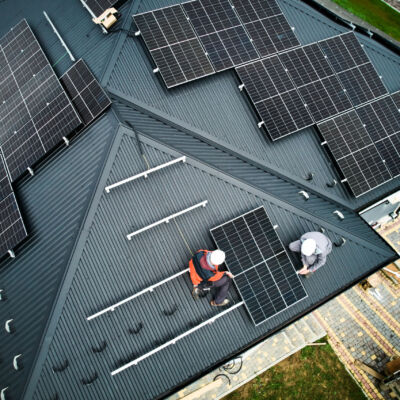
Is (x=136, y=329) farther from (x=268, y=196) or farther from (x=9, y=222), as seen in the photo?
(x=268, y=196)

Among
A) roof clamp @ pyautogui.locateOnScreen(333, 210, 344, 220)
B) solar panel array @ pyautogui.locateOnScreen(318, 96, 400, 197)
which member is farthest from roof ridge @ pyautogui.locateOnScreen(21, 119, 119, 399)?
solar panel array @ pyautogui.locateOnScreen(318, 96, 400, 197)

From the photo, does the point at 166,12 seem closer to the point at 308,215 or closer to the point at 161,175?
the point at 161,175

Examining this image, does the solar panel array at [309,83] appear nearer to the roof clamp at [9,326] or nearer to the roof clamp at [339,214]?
the roof clamp at [339,214]

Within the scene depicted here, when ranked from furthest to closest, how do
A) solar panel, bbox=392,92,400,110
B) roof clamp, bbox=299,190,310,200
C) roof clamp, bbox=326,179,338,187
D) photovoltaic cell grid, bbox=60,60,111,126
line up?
solar panel, bbox=392,92,400,110 → roof clamp, bbox=326,179,338,187 → roof clamp, bbox=299,190,310,200 → photovoltaic cell grid, bbox=60,60,111,126

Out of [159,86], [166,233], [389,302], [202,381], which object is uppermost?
[159,86]

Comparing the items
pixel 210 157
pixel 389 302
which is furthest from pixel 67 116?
pixel 389 302

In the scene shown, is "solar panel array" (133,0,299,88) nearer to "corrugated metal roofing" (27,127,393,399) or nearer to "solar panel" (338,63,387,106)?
"solar panel" (338,63,387,106)
